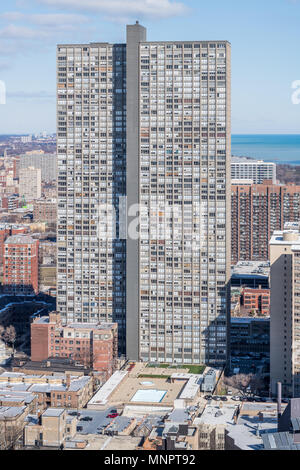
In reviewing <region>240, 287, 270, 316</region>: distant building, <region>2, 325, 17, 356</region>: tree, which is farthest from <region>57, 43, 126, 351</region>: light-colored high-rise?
<region>240, 287, 270, 316</region>: distant building

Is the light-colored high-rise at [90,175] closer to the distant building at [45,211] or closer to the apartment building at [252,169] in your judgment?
the distant building at [45,211]

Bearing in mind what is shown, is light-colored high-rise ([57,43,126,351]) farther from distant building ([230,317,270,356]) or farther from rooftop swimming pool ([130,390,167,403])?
distant building ([230,317,270,356])

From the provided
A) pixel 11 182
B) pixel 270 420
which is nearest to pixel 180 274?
pixel 270 420

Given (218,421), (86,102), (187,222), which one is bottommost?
(218,421)

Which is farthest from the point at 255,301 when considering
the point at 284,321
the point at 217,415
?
the point at 217,415

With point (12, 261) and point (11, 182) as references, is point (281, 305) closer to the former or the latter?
point (12, 261)
